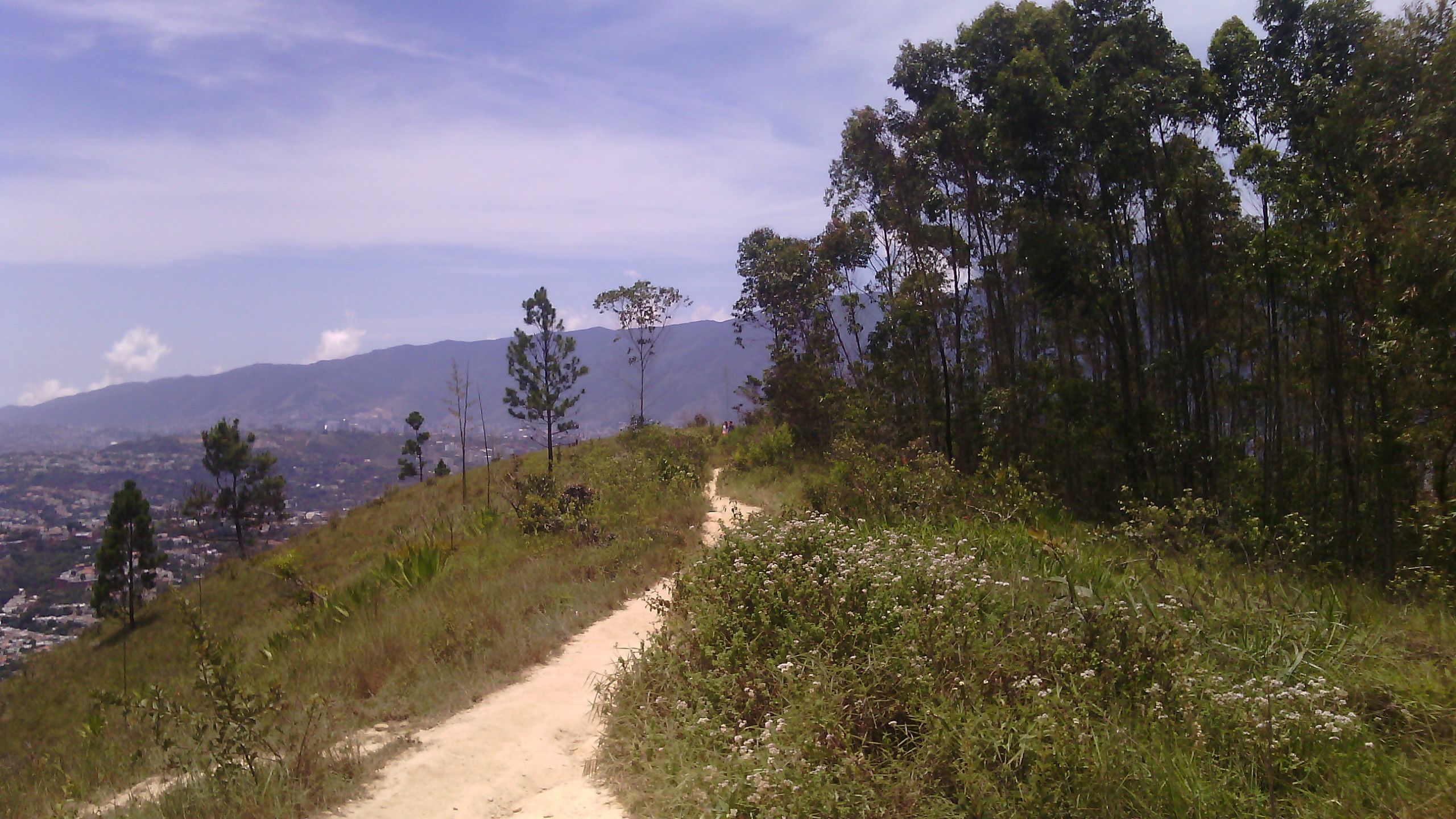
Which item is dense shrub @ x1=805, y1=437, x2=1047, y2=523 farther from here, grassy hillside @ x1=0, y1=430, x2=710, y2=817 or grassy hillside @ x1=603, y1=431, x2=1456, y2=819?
grassy hillside @ x1=0, y1=430, x2=710, y2=817

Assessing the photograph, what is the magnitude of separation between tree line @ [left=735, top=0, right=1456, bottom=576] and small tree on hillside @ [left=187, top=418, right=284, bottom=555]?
25.5 metres

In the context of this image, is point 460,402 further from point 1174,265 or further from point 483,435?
point 1174,265

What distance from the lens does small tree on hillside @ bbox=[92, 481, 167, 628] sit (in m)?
25.6

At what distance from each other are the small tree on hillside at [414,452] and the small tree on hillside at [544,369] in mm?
12049

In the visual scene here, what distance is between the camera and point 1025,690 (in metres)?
3.71

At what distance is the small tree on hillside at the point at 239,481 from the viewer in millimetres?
31938

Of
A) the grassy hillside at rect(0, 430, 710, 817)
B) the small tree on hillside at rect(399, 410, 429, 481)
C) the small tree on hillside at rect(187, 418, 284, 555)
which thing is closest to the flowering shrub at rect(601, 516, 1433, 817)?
the grassy hillside at rect(0, 430, 710, 817)

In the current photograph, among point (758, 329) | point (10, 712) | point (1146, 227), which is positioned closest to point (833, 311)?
point (758, 329)

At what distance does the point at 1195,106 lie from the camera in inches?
499

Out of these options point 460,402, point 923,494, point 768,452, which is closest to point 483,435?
point 460,402

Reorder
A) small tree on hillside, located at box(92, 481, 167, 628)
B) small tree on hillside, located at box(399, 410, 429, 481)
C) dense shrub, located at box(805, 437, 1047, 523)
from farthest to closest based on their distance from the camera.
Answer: small tree on hillside, located at box(399, 410, 429, 481) → small tree on hillside, located at box(92, 481, 167, 628) → dense shrub, located at box(805, 437, 1047, 523)

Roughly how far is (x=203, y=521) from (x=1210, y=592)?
111ft

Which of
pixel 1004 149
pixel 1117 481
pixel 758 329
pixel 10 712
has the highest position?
pixel 1004 149

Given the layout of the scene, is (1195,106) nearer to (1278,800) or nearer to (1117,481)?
(1117,481)
